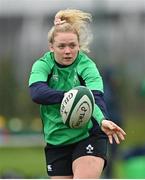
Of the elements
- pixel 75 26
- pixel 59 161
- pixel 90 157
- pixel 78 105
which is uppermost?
pixel 75 26

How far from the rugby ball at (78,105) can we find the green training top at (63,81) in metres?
0.22

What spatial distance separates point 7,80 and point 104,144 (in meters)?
17.0

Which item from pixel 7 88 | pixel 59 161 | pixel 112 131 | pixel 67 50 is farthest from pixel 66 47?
pixel 7 88

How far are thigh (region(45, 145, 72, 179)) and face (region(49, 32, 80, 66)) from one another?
76 cm

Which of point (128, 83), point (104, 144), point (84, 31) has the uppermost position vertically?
point (84, 31)

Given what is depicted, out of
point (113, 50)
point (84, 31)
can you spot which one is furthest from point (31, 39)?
point (84, 31)

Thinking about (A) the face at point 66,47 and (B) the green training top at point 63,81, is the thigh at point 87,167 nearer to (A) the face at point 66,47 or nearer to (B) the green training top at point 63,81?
(B) the green training top at point 63,81

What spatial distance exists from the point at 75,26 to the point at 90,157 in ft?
3.77

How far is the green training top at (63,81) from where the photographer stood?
8.18 m

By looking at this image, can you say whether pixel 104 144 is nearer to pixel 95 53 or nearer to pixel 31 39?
pixel 95 53

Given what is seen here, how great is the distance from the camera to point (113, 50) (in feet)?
93.8

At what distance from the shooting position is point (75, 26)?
8.30 m

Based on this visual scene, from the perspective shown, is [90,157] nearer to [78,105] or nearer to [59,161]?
[59,161]

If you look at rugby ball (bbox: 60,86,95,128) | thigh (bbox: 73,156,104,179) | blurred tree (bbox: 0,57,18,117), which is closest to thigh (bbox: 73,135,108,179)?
thigh (bbox: 73,156,104,179)
